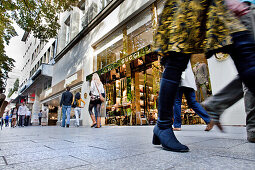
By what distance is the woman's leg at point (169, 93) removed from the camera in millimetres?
1360

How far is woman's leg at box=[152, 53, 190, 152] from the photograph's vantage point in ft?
4.46

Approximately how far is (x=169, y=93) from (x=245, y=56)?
1.93 feet

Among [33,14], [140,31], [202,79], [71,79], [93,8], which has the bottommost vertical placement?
[202,79]

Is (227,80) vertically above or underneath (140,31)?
underneath

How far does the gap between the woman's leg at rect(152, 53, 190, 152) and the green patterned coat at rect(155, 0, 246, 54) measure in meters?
0.08

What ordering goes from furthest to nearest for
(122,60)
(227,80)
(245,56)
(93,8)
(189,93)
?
(93,8), (122,60), (227,80), (189,93), (245,56)

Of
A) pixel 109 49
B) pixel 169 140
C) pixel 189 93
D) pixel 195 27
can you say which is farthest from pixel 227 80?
pixel 109 49

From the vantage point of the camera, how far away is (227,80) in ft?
15.8

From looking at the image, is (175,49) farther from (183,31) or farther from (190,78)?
(190,78)

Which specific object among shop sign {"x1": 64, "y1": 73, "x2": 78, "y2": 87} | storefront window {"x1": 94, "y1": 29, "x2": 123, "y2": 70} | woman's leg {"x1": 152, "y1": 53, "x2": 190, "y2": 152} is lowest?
woman's leg {"x1": 152, "y1": 53, "x2": 190, "y2": 152}

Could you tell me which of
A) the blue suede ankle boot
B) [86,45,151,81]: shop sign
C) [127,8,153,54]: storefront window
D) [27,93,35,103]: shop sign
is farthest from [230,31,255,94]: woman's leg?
[27,93,35,103]: shop sign

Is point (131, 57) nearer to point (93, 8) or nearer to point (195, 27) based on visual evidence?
point (93, 8)

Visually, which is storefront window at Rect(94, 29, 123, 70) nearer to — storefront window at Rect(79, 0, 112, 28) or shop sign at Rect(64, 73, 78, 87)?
storefront window at Rect(79, 0, 112, 28)

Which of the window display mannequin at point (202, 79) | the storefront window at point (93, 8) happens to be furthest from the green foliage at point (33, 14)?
the window display mannequin at point (202, 79)
